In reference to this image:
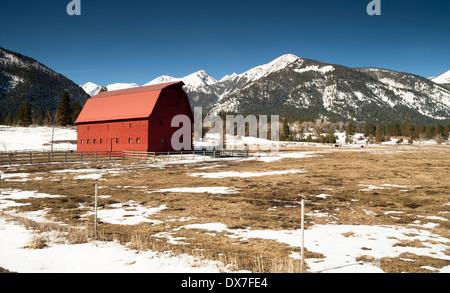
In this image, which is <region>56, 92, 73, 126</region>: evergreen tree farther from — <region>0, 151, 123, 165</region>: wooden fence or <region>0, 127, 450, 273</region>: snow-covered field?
<region>0, 127, 450, 273</region>: snow-covered field

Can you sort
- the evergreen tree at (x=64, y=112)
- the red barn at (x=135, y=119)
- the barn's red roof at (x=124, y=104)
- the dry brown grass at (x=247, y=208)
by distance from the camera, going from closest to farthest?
1. the dry brown grass at (x=247, y=208)
2. the red barn at (x=135, y=119)
3. the barn's red roof at (x=124, y=104)
4. the evergreen tree at (x=64, y=112)

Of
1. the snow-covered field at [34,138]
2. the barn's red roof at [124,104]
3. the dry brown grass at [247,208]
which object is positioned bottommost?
the dry brown grass at [247,208]

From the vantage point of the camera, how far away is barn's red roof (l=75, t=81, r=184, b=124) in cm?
4050

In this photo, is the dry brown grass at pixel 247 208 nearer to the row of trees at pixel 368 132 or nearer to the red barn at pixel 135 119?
the red barn at pixel 135 119

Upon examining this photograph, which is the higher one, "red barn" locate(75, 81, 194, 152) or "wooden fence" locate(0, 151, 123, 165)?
"red barn" locate(75, 81, 194, 152)

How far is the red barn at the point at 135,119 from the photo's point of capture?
39.9 meters

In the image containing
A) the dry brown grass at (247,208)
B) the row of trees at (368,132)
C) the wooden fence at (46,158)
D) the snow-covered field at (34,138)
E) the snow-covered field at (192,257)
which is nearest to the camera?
the snow-covered field at (192,257)

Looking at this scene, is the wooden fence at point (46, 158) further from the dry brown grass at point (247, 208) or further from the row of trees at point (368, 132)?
the row of trees at point (368, 132)

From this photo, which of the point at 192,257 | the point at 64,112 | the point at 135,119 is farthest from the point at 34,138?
the point at 192,257

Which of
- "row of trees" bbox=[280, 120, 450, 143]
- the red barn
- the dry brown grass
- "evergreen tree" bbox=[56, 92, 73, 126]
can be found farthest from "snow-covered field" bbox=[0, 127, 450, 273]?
"row of trees" bbox=[280, 120, 450, 143]

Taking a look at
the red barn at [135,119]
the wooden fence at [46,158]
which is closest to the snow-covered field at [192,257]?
the wooden fence at [46,158]

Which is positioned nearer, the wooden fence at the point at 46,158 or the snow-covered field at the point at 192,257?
the snow-covered field at the point at 192,257

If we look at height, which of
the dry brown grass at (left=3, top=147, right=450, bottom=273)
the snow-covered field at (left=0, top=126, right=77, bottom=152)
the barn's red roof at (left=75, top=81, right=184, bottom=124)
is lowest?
the dry brown grass at (left=3, top=147, right=450, bottom=273)

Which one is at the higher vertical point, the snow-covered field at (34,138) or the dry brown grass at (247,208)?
the snow-covered field at (34,138)
